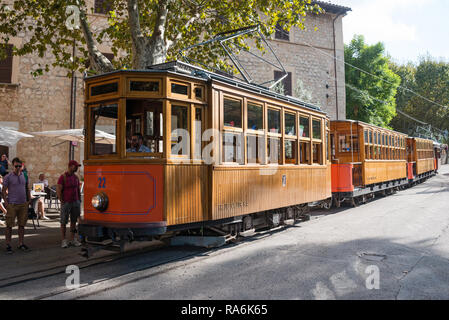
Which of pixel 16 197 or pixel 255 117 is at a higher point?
pixel 255 117

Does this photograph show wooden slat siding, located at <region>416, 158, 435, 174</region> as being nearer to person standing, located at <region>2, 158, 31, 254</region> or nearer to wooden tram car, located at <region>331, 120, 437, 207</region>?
wooden tram car, located at <region>331, 120, 437, 207</region>

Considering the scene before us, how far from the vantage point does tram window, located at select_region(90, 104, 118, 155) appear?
5.51 meters

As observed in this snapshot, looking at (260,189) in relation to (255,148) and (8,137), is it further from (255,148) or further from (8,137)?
(8,137)

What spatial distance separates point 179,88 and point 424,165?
23.0 metres

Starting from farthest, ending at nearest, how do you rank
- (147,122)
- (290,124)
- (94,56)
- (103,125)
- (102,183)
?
(94,56) < (290,124) < (147,122) < (102,183) < (103,125)

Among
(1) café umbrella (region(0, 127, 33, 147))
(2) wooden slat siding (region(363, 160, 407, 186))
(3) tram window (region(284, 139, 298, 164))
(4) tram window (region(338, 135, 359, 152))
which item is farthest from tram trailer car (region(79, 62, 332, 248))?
(2) wooden slat siding (region(363, 160, 407, 186))

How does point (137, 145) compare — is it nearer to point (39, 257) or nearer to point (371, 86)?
point (39, 257)

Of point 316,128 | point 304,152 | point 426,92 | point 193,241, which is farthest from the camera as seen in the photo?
point 426,92

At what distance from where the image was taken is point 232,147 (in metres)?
6.53

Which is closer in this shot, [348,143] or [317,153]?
[317,153]

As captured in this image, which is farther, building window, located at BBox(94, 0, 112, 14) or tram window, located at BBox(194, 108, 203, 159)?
building window, located at BBox(94, 0, 112, 14)

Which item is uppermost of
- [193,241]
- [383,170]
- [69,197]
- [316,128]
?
[316,128]

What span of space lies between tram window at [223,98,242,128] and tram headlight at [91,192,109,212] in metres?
2.30

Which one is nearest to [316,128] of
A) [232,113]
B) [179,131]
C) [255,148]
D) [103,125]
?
[255,148]
